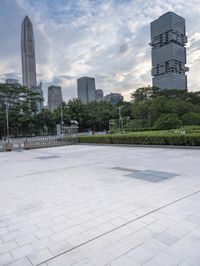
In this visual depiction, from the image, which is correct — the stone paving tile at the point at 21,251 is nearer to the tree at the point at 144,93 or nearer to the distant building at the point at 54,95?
the tree at the point at 144,93

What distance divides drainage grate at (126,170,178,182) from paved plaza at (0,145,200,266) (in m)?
0.05

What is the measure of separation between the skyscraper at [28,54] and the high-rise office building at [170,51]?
39.0 m

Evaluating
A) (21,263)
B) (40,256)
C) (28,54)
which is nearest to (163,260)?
(40,256)

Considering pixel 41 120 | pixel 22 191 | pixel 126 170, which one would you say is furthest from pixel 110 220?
pixel 41 120

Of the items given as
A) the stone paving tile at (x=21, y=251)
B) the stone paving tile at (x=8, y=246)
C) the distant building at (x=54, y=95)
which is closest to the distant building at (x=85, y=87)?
the distant building at (x=54, y=95)

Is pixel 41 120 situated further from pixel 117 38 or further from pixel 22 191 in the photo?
pixel 22 191

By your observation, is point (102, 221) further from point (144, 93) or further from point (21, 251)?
point (144, 93)

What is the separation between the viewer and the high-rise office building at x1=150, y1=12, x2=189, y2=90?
56753 millimetres

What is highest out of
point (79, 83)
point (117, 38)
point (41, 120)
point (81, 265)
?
point (79, 83)

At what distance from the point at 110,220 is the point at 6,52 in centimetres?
2145

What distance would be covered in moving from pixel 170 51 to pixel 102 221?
6314cm

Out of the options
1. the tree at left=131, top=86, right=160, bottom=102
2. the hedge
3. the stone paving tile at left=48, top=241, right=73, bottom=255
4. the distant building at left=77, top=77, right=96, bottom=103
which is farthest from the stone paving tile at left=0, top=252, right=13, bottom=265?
the distant building at left=77, top=77, right=96, bottom=103

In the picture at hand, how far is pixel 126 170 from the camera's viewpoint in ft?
21.1

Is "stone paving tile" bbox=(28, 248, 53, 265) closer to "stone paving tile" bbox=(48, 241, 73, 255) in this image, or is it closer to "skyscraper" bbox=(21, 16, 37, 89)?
"stone paving tile" bbox=(48, 241, 73, 255)
